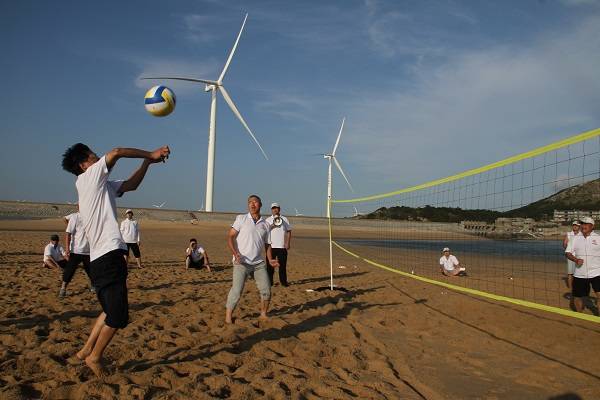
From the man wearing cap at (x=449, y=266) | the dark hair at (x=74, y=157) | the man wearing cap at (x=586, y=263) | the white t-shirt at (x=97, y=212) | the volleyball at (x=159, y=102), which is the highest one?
the volleyball at (x=159, y=102)

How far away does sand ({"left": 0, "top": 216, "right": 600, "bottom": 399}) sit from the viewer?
340 cm

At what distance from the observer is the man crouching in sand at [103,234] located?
320 centimetres

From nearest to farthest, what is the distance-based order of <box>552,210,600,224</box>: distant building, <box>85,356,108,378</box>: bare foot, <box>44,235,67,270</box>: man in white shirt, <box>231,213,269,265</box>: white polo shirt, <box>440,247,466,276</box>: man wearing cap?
<box>85,356,108,378</box>: bare foot, <box>231,213,269,265</box>: white polo shirt, <box>552,210,600,224</box>: distant building, <box>44,235,67,270</box>: man in white shirt, <box>440,247,466,276</box>: man wearing cap

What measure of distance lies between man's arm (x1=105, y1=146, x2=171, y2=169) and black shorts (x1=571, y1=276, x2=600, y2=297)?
5.96m

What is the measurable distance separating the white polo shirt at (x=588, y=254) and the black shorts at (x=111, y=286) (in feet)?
19.9

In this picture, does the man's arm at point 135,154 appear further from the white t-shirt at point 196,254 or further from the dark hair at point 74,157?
the white t-shirt at point 196,254

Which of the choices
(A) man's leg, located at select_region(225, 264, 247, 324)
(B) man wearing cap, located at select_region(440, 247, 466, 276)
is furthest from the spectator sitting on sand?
(B) man wearing cap, located at select_region(440, 247, 466, 276)

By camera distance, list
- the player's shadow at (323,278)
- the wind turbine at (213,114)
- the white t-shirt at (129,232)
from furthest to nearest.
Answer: the wind turbine at (213,114) → the white t-shirt at (129,232) → the player's shadow at (323,278)

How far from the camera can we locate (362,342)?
4969mm

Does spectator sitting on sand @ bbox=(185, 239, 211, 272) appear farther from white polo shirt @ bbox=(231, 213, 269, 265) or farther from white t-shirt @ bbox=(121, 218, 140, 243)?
white polo shirt @ bbox=(231, 213, 269, 265)

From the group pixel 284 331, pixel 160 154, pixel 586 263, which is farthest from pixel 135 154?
pixel 586 263

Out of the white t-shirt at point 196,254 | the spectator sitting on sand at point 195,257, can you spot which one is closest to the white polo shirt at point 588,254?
the spectator sitting on sand at point 195,257

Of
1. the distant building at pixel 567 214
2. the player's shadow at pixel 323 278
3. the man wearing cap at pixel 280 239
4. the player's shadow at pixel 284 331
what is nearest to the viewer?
the player's shadow at pixel 284 331

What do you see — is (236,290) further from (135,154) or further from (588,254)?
(588,254)
